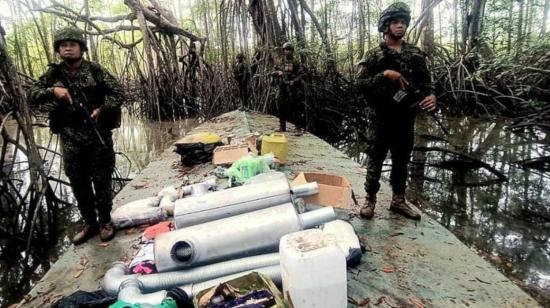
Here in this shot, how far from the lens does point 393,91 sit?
2.77 meters

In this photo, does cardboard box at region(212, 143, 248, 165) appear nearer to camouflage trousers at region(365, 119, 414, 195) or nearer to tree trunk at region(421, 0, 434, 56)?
camouflage trousers at region(365, 119, 414, 195)

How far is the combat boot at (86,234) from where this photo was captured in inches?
109

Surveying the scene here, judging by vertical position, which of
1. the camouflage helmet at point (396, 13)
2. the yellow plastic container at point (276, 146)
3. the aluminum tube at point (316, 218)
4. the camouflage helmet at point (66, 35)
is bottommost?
the aluminum tube at point (316, 218)

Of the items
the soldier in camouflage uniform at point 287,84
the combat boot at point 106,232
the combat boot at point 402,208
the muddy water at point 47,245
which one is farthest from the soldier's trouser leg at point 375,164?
the soldier in camouflage uniform at point 287,84

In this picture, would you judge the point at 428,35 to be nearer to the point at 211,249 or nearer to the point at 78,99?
the point at 78,99

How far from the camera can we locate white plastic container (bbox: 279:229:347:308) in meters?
1.42

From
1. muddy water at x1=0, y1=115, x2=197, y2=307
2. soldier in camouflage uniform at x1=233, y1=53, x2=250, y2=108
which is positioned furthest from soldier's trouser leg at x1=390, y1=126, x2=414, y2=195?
soldier in camouflage uniform at x1=233, y1=53, x2=250, y2=108

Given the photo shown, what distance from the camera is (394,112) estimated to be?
2.86 meters

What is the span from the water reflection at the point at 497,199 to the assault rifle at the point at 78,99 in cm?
344

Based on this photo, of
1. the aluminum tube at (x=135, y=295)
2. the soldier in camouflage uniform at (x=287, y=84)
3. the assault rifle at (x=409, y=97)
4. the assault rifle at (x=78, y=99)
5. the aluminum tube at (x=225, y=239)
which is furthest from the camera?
the soldier in camouflage uniform at (x=287, y=84)

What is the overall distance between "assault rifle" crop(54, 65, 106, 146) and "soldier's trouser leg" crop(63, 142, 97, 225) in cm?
18

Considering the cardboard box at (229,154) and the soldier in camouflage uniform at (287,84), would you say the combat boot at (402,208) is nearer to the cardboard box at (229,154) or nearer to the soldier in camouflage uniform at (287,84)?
the cardboard box at (229,154)

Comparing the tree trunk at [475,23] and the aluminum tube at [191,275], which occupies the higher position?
the tree trunk at [475,23]

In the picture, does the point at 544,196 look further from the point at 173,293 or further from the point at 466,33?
the point at 466,33
